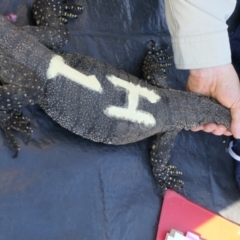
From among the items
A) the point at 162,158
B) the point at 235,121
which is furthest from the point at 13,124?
the point at 235,121

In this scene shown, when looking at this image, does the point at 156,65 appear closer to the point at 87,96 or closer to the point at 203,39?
the point at 203,39

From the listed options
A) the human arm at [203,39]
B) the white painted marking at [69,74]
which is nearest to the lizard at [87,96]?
the white painted marking at [69,74]

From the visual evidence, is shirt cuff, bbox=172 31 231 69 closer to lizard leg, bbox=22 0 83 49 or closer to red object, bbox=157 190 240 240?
lizard leg, bbox=22 0 83 49

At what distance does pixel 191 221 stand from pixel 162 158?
0.30m

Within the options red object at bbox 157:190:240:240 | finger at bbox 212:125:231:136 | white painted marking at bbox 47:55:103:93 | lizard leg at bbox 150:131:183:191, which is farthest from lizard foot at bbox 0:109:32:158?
finger at bbox 212:125:231:136

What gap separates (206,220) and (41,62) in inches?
38.8

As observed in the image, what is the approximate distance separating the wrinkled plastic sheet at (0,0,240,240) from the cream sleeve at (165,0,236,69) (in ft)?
1.02

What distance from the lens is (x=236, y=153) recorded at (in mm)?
1965

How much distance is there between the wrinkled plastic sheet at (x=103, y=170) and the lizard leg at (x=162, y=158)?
0.03 metres

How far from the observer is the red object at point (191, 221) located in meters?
1.74

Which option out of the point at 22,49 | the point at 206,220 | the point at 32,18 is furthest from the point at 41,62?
the point at 206,220

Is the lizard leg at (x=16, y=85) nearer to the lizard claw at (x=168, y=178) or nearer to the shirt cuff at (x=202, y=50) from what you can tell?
the shirt cuff at (x=202, y=50)

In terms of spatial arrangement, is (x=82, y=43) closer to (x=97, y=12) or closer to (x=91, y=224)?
(x=97, y=12)

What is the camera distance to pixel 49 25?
1.48 meters
